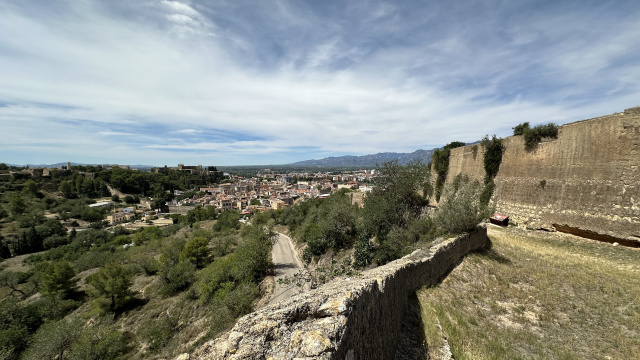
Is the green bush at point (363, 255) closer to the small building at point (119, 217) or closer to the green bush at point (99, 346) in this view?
the green bush at point (99, 346)

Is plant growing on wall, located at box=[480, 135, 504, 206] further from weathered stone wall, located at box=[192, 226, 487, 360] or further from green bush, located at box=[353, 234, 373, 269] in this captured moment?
weathered stone wall, located at box=[192, 226, 487, 360]

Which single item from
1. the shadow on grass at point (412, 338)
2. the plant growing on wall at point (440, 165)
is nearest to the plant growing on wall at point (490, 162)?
the plant growing on wall at point (440, 165)

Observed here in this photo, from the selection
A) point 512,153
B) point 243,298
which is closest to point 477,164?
point 512,153

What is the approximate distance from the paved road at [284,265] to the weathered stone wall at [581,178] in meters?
15.4

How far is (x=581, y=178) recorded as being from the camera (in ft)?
36.1

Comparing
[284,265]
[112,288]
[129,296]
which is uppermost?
[284,265]

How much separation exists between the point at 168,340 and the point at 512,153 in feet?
85.1

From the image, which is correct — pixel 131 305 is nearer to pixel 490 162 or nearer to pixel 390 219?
pixel 390 219

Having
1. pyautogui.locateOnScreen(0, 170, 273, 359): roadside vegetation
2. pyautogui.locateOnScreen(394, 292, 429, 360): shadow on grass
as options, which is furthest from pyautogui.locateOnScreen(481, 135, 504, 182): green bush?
pyautogui.locateOnScreen(0, 170, 273, 359): roadside vegetation

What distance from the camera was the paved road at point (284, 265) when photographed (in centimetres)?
1758

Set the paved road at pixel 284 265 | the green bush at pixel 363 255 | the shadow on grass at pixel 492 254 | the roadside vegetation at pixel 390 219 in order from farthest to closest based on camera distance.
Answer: the paved road at pixel 284 265
the green bush at pixel 363 255
the roadside vegetation at pixel 390 219
the shadow on grass at pixel 492 254

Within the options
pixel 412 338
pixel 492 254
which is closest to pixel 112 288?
pixel 412 338

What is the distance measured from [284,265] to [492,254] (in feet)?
64.8

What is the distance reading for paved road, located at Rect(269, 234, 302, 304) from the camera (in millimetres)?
17581
